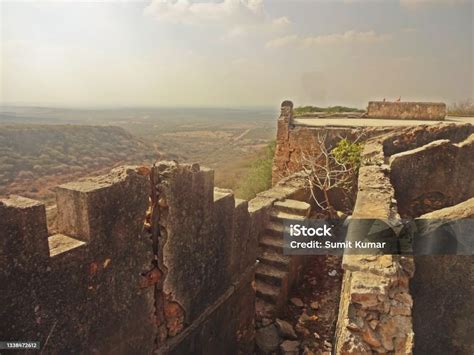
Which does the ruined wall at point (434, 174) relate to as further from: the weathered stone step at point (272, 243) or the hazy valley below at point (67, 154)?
the hazy valley below at point (67, 154)

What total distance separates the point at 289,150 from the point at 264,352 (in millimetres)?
6243

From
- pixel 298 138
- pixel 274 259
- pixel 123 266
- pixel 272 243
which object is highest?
pixel 298 138

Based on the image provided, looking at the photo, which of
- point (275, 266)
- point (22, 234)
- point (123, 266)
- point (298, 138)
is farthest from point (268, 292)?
point (298, 138)

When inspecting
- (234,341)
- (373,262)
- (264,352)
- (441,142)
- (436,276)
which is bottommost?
(264,352)

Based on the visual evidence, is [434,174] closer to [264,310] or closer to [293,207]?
[293,207]

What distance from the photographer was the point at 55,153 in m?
19.8

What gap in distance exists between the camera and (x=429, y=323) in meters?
4.04

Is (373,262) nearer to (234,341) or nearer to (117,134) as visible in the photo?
(234,341)

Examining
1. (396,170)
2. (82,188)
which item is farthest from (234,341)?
(396,170)

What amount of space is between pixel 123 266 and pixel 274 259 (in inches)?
155

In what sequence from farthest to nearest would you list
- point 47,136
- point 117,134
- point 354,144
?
point 117,134, point 47,136, point 354,144

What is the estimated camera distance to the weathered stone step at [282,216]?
7068 mm

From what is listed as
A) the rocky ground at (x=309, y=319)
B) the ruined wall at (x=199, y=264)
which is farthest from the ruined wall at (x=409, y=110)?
the ruined wall at (x=199, y=264)

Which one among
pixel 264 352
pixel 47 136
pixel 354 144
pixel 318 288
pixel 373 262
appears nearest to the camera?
pixel 373 262
